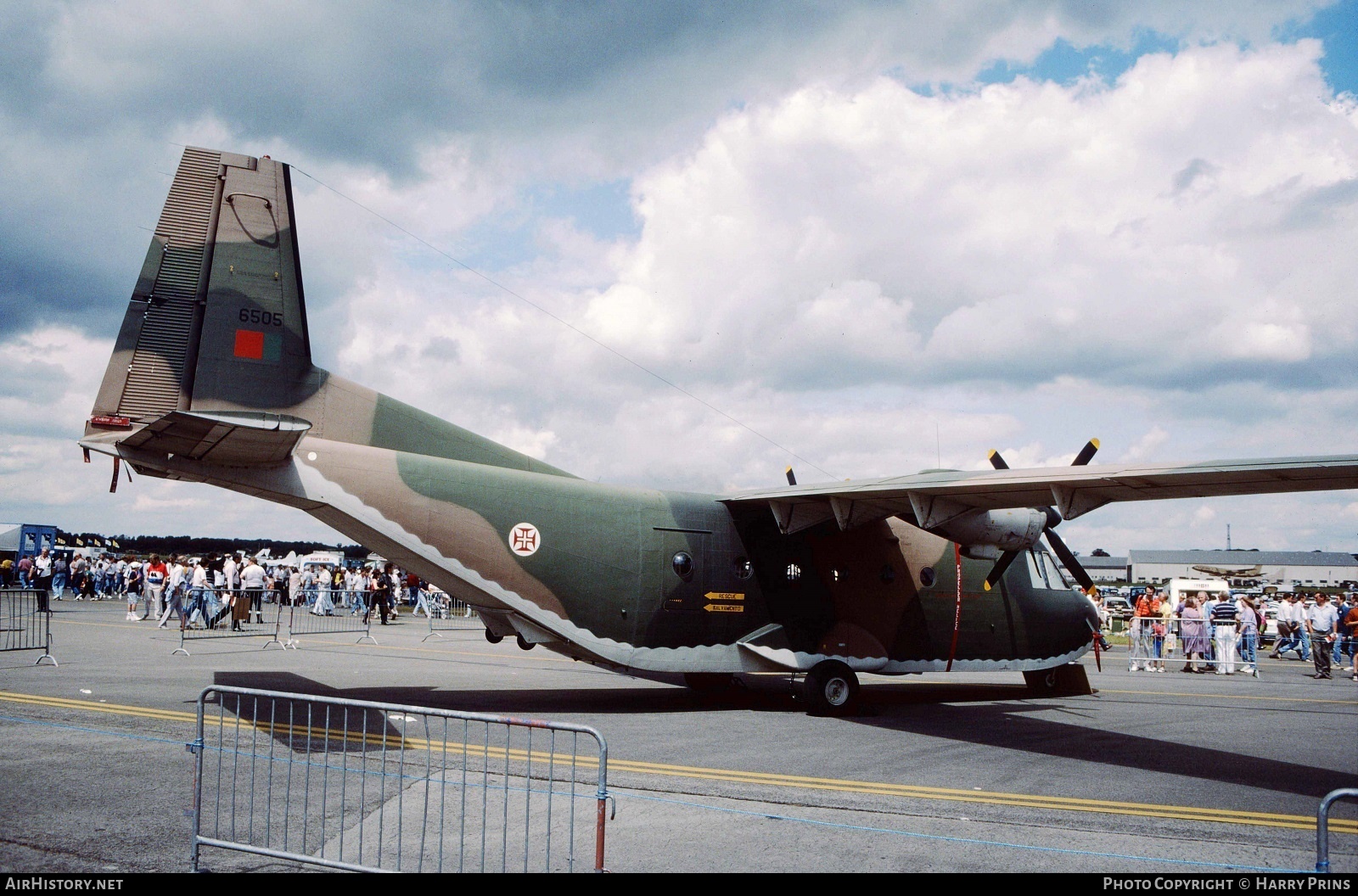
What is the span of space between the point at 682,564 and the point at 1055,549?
22.2ft

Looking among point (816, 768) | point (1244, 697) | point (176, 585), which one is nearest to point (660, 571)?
point (816, 768)

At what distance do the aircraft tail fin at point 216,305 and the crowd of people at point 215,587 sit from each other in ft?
23.7

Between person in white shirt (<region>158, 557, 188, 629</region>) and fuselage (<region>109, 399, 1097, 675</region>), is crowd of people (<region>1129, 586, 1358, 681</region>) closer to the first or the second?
fuselage (<region>109, 399, 1097, 675</region>)

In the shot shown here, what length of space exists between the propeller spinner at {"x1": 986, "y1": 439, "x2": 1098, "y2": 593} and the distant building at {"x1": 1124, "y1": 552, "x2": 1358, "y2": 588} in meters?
35.6

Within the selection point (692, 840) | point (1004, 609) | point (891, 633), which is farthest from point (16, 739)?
point (1004, 609)

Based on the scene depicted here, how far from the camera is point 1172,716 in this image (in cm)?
1380

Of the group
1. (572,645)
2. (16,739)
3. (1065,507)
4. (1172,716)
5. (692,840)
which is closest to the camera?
(692,840)

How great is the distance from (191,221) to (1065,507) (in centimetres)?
1128

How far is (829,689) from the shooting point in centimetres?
1327

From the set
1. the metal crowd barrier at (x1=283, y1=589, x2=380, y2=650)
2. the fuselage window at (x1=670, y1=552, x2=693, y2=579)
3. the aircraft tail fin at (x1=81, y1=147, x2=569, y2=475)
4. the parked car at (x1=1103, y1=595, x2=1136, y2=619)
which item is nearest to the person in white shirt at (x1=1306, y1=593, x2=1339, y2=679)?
the parked car at (x1=1103, y1=595, x2=1136, y2=619)

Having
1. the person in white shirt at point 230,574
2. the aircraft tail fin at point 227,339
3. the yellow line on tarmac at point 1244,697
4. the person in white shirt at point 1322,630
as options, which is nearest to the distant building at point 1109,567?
the person in white shirt at point 1322,630

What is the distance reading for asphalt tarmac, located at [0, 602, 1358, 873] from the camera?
6.25 m

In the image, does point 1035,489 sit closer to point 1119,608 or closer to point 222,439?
point 222,439

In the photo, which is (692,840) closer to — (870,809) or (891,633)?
(870,809)
